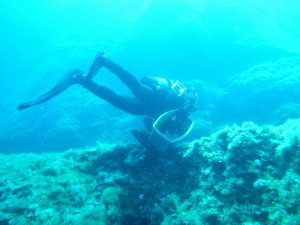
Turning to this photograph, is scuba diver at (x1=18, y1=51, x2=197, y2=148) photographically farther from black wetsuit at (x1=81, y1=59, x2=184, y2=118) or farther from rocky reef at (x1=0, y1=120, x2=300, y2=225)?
rocky reef at (x1=0, y1=120, x2=300, y2=225)

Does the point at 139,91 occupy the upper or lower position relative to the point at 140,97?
upper

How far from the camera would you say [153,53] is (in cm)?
2109

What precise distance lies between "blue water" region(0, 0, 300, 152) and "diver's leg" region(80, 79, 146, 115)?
29.4ft

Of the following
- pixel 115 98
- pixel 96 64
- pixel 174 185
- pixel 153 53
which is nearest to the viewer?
pixel 174 185

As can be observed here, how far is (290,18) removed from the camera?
27.2 m

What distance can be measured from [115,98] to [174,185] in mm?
3141

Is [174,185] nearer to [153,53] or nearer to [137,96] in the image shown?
[137,96]

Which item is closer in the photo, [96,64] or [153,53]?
[96,64]

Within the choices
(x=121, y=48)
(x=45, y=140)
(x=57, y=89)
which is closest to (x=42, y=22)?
(x=121, y=48)

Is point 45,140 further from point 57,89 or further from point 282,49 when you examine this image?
point 282,49

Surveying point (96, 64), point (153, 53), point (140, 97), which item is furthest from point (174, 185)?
point (153, 53)

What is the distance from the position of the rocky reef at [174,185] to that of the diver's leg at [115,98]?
200 centimetres

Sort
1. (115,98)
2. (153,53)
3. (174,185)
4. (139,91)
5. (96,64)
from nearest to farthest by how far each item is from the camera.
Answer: (174,185)
(96,64)
(115,98)
(139,91)
(153,53)

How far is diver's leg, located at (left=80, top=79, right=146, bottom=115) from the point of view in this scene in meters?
6.48
